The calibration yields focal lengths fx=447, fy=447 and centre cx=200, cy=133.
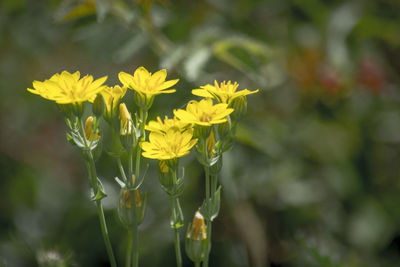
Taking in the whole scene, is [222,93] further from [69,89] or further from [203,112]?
[69,89]

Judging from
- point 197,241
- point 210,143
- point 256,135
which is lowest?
point 256,135

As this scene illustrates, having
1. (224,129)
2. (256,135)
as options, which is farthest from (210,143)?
(256,135)

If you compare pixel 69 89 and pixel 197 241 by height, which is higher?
pixel 69 89

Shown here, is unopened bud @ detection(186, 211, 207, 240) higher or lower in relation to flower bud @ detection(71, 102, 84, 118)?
lower

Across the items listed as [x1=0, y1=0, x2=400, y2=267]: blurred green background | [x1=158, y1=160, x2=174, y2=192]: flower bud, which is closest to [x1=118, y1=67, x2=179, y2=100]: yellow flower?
[x1=158, y1=160, x2=174, y2=192]: flower bud

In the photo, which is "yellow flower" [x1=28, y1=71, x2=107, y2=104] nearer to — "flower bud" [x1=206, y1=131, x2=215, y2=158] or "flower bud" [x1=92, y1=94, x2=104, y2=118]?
"flower bud" [x1=92, y1=94, x2=104, y2=118]

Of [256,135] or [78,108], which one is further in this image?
[256,135]

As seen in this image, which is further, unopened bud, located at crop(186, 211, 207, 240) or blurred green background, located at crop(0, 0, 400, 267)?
blurred green background, located at crop(0, 0, 400, 267)

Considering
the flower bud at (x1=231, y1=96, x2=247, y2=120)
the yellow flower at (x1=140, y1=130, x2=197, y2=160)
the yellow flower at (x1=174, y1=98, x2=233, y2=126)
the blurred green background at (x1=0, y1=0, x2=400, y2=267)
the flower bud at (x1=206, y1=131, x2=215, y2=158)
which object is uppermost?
the yellow flower at (x1=174, y1=98, x2=233, y2=126)
